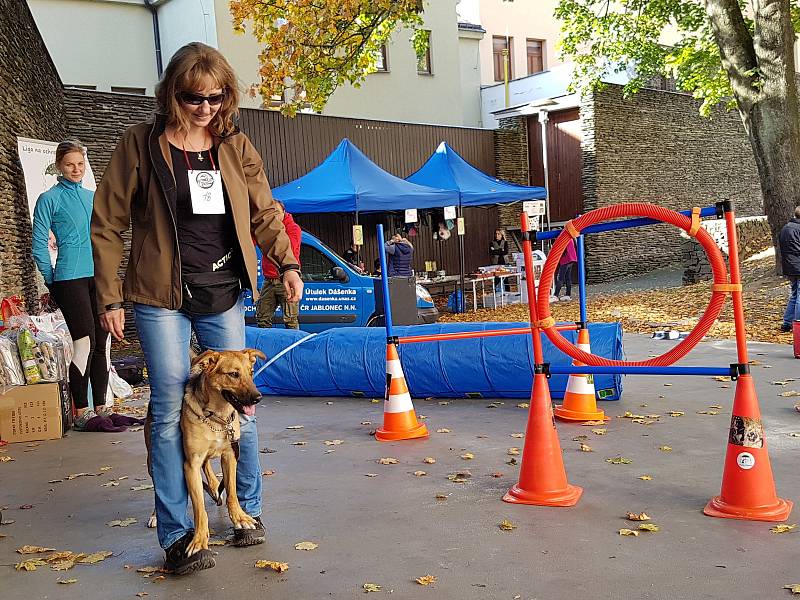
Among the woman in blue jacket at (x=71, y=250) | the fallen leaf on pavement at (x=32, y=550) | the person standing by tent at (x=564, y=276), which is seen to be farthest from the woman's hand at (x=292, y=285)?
the person standing by tent at (x=564, y=276)

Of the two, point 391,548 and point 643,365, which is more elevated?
point 643,365

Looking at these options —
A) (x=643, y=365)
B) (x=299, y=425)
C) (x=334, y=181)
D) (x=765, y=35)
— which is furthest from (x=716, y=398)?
(x=334, y=181)

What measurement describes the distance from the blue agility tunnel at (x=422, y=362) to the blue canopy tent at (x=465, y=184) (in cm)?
914

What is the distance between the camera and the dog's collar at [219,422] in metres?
3.59

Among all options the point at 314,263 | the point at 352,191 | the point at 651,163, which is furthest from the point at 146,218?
Result: the point at 651,163

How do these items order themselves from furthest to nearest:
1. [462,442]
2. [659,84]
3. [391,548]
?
[659,84], [462,442], [391,548]

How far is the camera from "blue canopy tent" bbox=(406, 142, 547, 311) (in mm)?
17203

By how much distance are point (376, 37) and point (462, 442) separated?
10.0 metres

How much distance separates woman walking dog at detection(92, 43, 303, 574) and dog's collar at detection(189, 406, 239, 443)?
0.10 metres

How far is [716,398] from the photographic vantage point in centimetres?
698

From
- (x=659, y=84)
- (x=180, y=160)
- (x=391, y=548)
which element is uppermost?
(x=659, y=84)

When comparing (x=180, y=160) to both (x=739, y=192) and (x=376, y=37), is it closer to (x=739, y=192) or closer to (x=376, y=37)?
(x=376, y=37)

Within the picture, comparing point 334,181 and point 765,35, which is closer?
point 765,35

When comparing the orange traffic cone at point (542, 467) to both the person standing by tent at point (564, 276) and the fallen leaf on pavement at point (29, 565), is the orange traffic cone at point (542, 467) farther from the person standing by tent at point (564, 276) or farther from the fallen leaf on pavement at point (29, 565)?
the person standing by tent at point (564, 276)
